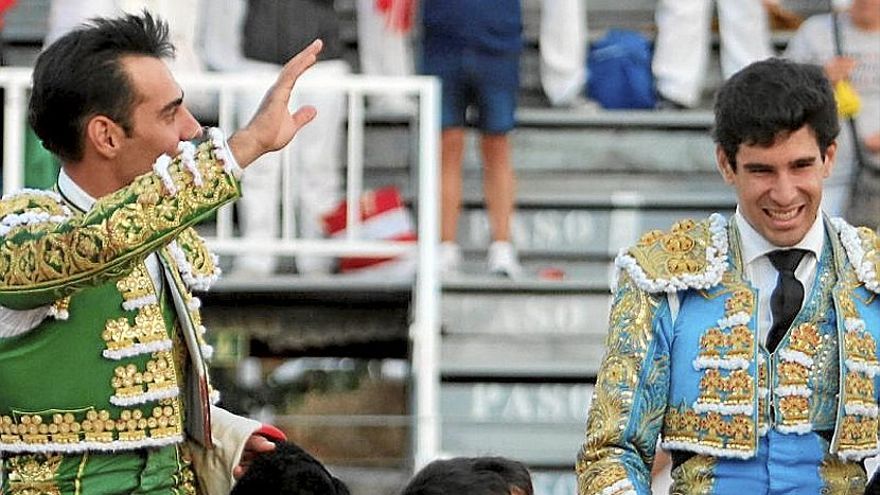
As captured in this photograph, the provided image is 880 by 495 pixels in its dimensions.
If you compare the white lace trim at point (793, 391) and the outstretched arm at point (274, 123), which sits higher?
the outstretched arm at point (274, 123)

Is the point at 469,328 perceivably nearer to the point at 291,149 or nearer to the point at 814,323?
the point at 291,149

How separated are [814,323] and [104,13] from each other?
16.6 feet

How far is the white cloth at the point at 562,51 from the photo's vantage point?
411 inches

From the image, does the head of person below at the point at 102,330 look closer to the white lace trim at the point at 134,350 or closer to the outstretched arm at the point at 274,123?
the white lace trim at the point at 134,350

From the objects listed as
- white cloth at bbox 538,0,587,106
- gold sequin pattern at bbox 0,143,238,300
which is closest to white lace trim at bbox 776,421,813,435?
gold sequin pattern at bbox 0,143,238,300

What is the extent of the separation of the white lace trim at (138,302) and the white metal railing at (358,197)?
14.2 ft

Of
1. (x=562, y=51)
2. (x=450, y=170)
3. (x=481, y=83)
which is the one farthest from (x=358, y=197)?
(x=562, y=51)

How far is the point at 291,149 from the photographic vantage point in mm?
9469

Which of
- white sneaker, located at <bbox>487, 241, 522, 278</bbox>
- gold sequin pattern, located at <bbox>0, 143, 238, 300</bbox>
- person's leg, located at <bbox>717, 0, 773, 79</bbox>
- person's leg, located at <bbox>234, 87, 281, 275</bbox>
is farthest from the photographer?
person's leg, located at <bbox>717, 0, 773, 79</bbox>

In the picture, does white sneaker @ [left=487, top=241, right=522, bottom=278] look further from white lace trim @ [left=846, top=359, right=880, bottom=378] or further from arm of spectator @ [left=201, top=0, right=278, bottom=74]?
white lace trim @ [left=846, top=359, right=880, bottom=378]

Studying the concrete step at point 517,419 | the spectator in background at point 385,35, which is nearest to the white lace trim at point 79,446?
the concrete step at point 517,419

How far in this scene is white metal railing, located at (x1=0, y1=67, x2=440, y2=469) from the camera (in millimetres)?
9086

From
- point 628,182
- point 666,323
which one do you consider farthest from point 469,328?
point 666,323

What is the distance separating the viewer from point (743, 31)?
10578 mm
